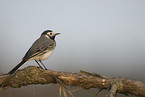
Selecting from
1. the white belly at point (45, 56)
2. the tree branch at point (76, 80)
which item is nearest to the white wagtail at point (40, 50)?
the white belly at point (45, 56)

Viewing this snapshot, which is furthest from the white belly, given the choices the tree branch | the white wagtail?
the tree branch

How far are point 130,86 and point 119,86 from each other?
126mm

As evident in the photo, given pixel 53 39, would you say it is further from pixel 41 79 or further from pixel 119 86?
pixel 119 86

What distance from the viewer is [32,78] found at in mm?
2713

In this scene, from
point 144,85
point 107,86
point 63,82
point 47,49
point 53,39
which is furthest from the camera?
point 53,39

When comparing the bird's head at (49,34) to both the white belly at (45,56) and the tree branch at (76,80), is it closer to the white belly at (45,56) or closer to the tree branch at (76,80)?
the white belly at (45,56)

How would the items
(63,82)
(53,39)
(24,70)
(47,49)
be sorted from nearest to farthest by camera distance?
(63,82) → (24,70) → (47,49) → (53,39)

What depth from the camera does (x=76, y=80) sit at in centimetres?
250

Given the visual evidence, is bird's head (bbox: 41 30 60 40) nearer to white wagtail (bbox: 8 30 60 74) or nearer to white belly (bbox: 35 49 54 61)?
white wagtail (bbox: 8 30 60 74)

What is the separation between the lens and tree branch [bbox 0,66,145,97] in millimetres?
2273

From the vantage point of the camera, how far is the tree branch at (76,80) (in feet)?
7.46

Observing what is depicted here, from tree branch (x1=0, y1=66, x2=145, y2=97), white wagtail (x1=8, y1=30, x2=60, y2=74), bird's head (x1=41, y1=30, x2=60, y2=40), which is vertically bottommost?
tree branch (x1=0, y1=66, x2=145, y2=97)

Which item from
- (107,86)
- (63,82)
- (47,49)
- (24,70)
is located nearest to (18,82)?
(24,70)

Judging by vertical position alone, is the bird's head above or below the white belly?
above
